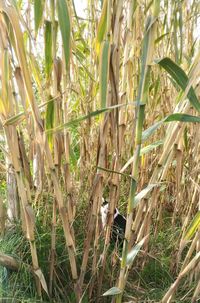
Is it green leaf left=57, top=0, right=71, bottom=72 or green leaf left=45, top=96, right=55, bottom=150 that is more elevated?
green leaf left=57, top=0, right=71, bottom=72

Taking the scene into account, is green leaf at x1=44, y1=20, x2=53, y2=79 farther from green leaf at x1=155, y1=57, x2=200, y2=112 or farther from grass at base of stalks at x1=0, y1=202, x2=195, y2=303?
grass at base of stalks at x1=0, y1=202, x2=195, y2=303

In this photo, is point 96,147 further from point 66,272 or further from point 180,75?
point 180,75

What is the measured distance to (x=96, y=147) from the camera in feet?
3.56

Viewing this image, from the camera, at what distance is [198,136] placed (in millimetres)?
1023

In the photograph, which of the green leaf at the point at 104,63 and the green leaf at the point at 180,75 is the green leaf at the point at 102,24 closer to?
the green leaf at the point at 104,63

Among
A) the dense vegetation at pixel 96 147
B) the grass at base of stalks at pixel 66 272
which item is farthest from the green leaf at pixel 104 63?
the grass at base of stalks at pixel 66 272

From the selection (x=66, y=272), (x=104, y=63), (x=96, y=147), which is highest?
(x=104, y=63)

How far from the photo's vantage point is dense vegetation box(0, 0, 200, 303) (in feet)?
2.27

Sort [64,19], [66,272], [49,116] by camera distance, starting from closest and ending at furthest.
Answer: [64,19]
[49,116]
[66,272]

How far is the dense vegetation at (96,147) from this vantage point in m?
0.69

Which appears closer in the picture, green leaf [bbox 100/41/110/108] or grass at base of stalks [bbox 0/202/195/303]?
green leaf [bbox 100/41/110/108]

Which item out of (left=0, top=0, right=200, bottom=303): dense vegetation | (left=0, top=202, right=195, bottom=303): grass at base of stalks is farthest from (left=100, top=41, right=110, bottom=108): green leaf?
(left=0, top=202, right=195, bottom=303): grass at base of stalks

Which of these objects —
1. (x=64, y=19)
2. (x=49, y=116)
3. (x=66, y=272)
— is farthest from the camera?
(x=66, y=272)

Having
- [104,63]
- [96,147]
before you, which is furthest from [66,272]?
[104,63]
